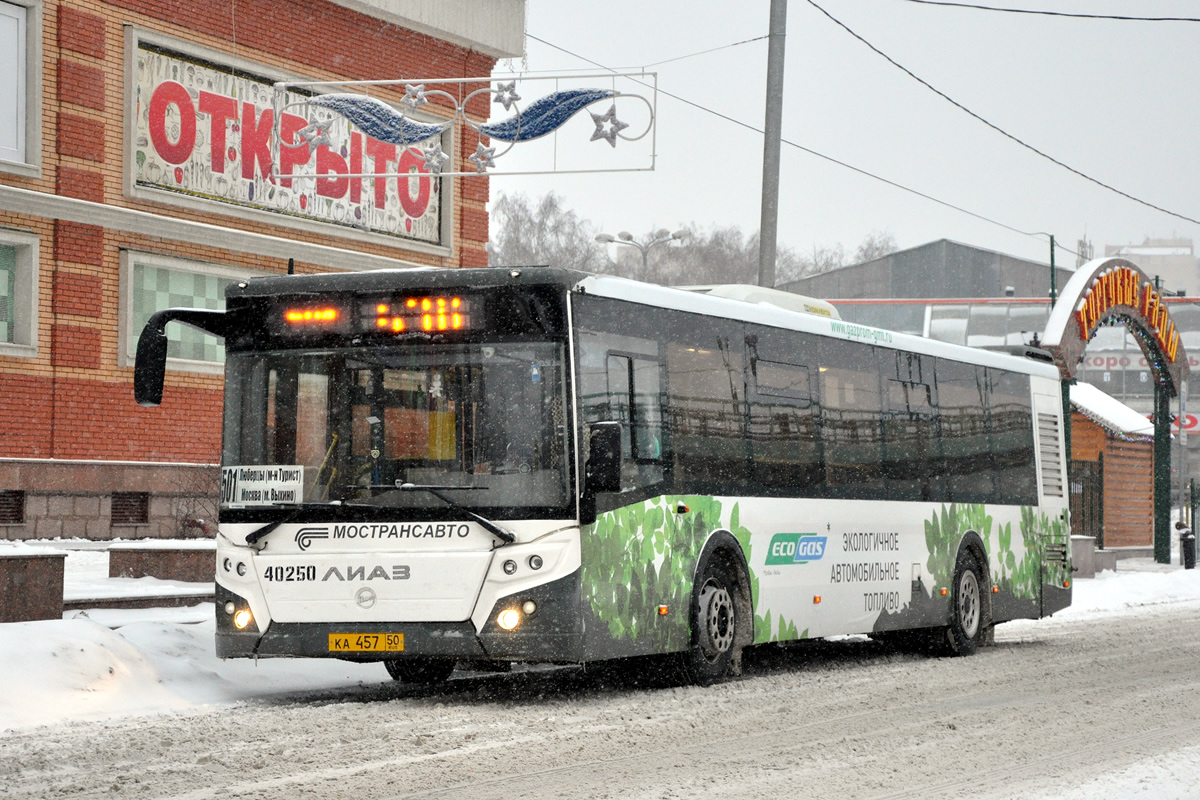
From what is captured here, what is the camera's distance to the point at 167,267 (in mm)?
24438

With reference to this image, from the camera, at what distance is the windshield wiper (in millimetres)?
10602

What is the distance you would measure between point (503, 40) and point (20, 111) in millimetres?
9731

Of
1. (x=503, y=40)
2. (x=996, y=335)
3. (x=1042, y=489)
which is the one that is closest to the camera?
(x=1042, y=489)

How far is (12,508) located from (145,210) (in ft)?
15.3

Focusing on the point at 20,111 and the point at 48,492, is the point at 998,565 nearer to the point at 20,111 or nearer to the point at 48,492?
the point at 48,492

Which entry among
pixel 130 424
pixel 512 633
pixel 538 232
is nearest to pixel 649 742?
pixel 512 633

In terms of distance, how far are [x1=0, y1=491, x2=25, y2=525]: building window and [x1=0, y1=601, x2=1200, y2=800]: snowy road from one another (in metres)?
10.9

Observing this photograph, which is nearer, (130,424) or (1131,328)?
(130,424)

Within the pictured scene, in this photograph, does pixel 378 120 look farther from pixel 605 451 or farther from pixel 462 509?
pixel 605 451

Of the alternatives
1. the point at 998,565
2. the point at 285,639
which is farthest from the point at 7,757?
the point at 998,565

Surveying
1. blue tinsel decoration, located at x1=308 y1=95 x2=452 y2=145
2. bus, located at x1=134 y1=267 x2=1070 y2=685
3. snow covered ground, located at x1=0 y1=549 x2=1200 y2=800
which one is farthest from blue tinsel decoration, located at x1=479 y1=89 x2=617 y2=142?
snow covered ground, located at x1=0 y1=549 x2=1200 y2=800

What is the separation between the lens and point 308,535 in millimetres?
10984

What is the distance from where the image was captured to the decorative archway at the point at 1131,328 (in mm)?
28484

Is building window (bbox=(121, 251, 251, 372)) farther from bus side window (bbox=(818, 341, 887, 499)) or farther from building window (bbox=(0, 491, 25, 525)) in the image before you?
bus side window (bbox=(818, 341, 887, 499))
